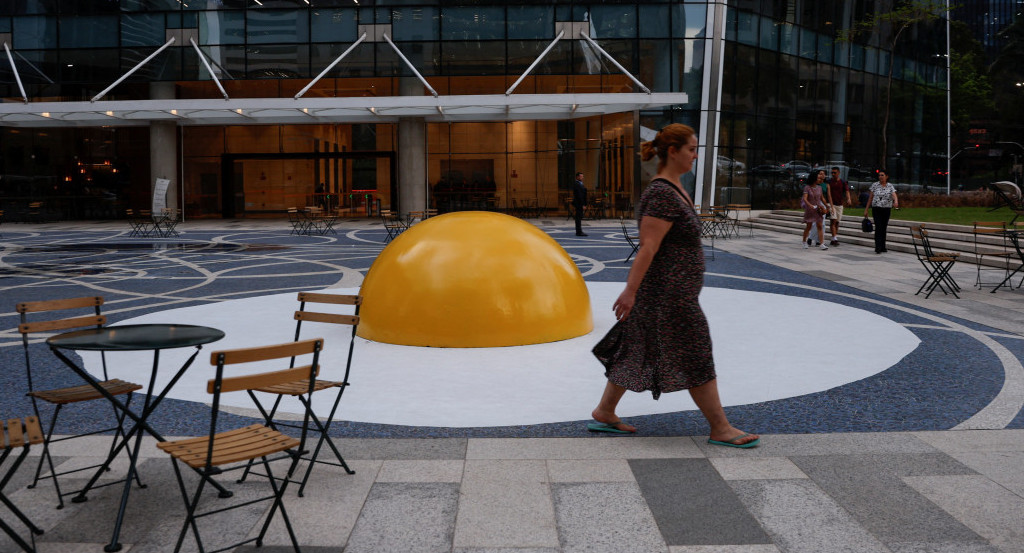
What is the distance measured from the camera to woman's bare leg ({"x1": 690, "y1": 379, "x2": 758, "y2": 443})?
18.0 ft

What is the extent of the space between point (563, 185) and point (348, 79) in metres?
10.7

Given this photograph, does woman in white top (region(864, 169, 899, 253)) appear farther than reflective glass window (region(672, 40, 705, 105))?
No

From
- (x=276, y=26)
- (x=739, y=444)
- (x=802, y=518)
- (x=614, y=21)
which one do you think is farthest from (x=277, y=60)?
(x=802, y=518)

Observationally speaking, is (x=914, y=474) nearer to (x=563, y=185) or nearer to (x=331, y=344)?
(x=331, y=344)

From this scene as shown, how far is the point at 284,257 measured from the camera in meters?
20.5

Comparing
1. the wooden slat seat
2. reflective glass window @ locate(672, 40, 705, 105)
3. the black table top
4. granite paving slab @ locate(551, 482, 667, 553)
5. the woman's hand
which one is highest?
reflective glass window @ locate(672, 40, 705, 105)

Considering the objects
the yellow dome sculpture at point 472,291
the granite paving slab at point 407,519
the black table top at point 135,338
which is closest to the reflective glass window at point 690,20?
the yellow dome sculpture at point 472,291

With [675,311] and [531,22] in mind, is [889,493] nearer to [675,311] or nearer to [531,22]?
[675,311]

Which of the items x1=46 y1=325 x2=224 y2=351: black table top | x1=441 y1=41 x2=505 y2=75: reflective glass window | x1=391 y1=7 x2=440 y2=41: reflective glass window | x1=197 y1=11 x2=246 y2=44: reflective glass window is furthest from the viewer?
x1=197 y1=11 x2=246 y2=44: reflective glass window

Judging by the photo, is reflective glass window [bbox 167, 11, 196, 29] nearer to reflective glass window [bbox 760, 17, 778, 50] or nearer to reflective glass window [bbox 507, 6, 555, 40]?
reflective glass window [bbox 507, 6, 555, 40]

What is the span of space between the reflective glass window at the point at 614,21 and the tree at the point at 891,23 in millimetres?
10811

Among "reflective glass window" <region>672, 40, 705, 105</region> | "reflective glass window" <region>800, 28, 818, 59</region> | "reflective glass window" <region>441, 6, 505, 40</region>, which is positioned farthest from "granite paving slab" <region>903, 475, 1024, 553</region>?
"reflective glass window" <region>800, 28, 818, 59</region>

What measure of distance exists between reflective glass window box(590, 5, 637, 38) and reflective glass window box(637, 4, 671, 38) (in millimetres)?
296

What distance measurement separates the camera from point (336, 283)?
14.8m
